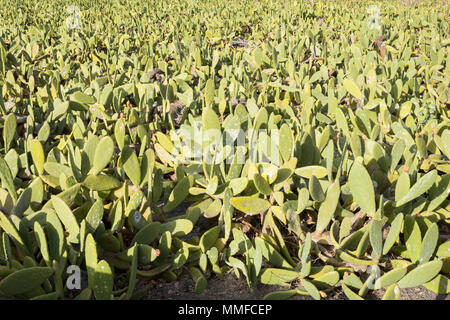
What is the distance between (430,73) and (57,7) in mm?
5069

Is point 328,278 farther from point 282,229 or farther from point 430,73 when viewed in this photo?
point 430,73

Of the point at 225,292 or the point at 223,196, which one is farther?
the point at 223,196

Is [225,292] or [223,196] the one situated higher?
[223,196]

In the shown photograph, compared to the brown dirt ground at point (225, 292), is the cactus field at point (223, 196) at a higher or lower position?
higher

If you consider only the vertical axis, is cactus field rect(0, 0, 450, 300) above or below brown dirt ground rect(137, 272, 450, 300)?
above

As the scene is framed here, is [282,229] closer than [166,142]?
Yes

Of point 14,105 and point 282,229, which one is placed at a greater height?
point 14,105

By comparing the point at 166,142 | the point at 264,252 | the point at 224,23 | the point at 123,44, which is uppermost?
the point at 224,23
